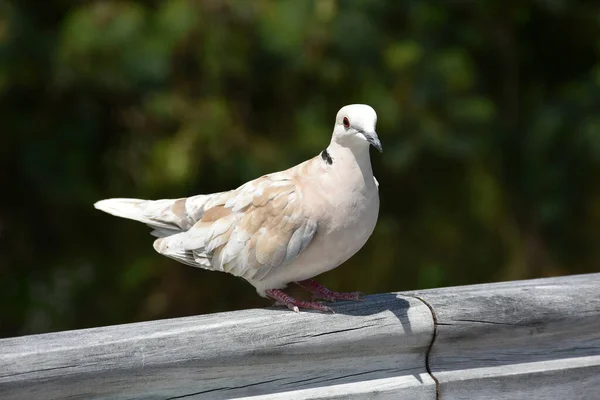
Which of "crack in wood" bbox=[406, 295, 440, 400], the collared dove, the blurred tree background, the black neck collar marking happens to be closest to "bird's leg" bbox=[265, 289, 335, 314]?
the collared dove

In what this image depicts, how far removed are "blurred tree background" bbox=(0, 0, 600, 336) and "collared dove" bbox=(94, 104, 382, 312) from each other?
202cm

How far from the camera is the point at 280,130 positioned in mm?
Answer: 4410

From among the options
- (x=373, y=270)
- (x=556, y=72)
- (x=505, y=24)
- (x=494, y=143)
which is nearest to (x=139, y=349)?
(x=373, y=270)

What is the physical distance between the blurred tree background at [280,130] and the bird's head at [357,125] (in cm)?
226

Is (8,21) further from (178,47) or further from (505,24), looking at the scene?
(505,24)

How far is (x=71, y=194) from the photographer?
4.30 meters

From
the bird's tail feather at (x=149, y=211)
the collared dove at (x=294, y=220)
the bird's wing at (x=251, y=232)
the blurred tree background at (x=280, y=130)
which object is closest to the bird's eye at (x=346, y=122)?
the collared dove at (x=294, y=220)

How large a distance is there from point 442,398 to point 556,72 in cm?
382

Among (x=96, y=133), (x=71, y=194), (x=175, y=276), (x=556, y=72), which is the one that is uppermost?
(x=556, y=72)

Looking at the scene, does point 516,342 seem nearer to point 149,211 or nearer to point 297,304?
point 297,304

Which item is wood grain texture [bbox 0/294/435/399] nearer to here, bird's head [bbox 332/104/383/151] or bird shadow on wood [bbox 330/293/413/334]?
bird shadow on wood [bbox 330/293/413/334]

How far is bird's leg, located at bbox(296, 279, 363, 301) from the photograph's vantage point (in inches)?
78.2

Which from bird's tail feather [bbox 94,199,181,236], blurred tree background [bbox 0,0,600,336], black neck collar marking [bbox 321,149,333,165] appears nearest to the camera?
black neck collar marking [bbox 321,149,333,165]

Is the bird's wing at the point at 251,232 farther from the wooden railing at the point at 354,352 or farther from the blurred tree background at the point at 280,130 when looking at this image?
the blurred tree background at the point at 280,130
